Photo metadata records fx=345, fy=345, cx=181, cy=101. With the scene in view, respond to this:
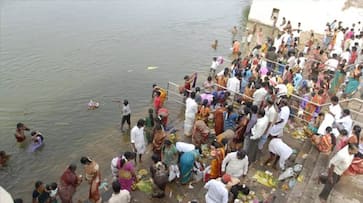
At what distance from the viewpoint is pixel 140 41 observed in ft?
77.0

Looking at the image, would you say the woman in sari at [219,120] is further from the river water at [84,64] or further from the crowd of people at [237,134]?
the river water at [84,64]

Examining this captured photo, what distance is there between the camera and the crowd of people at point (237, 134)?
7953 mm

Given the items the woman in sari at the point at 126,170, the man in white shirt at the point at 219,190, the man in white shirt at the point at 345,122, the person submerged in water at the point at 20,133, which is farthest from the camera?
the person submerged in water at the point at 20,133

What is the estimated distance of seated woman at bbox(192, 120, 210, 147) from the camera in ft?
33.6

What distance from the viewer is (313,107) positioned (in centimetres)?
1117

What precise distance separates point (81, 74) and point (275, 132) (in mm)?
11692

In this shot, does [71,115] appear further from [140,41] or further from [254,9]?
[254,9]

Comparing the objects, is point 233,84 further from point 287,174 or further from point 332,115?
point 287,174

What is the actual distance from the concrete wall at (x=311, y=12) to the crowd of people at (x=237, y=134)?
987 cm

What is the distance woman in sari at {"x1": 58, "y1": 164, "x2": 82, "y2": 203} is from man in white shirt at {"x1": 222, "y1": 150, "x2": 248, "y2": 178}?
3.49 metres

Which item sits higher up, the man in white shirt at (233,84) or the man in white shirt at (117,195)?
the man in white shirt at (233,84)

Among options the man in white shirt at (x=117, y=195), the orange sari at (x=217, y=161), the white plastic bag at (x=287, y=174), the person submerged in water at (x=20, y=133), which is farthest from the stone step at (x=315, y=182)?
the person submerged in water at (x=20, y=133)

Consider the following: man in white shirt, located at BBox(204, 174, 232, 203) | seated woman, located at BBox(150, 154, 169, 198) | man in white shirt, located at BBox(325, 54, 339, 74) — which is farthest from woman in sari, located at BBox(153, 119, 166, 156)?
man in white shirt, located at BBox(325, 54, 339, 74)

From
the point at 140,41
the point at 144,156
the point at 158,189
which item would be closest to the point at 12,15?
the point at 140,41
